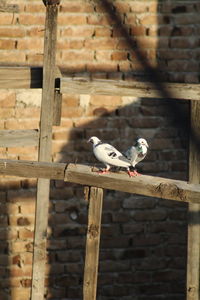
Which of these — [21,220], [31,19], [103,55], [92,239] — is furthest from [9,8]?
[21,220]

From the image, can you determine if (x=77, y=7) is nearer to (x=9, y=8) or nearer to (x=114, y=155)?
(x=9, y=8)

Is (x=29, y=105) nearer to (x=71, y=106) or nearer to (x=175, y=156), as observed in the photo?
(x=71, y=106)

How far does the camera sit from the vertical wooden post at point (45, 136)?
11.6 feet

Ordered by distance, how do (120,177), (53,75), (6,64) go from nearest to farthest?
(120,177) → (53,75) → (6,64)

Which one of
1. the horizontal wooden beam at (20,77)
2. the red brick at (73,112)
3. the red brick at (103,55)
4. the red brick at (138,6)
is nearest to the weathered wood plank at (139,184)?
the horizontal wooden beam at (20,77)

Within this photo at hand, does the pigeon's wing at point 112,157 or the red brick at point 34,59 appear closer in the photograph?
the pigeon's wing at point 112,157

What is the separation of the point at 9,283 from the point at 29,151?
1.12 metres

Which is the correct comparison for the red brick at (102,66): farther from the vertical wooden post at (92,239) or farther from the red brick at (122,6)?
the vertical wooden post at (92,239)

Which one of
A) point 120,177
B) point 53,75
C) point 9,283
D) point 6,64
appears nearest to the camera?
point 120,177

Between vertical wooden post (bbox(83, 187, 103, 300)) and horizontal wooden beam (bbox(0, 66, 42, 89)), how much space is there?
81cm

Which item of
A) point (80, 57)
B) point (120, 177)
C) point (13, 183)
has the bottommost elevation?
point (120, 177)

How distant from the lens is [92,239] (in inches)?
133

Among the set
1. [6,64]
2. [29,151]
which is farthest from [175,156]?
[6,64]

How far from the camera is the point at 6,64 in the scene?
4.64m
